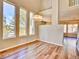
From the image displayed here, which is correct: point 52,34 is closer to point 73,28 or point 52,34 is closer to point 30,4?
point 30,4

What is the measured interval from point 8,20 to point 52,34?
310 cm

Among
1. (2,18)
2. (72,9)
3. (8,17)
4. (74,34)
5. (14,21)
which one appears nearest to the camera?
(2,18)

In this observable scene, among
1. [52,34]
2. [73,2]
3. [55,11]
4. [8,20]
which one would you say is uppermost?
[73,2]

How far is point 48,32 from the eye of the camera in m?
7.03

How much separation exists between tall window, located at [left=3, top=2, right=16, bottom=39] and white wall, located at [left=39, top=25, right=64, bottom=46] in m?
2.60

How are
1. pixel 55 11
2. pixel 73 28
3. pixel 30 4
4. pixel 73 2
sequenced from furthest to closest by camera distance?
1. pixel 73 28
2. pixel 55 11
3. pixel 30 4
4. pixel 73 2

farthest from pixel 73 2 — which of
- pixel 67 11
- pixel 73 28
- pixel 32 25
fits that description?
pixel 73 28

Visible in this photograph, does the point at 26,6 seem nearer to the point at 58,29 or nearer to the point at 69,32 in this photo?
the point at 58,29

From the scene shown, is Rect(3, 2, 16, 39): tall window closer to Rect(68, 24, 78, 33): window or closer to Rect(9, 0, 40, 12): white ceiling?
Rect(9, 0, 40, 12): white ceiling

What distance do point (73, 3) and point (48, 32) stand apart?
2496 mm

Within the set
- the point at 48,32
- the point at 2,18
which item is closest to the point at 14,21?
the point at 2,18

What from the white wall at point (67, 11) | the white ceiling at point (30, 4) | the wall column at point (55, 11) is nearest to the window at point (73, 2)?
the white wall at point (67, 11)

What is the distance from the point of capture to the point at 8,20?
4.92m

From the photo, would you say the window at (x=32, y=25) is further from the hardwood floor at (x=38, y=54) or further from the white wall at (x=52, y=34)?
the hardwood floor at (x=38, y=54)
